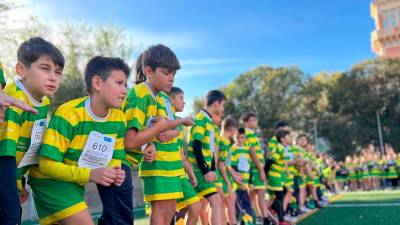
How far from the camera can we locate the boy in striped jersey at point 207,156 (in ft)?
16.3

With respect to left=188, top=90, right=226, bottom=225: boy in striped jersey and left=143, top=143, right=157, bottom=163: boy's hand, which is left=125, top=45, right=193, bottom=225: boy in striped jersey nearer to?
left=143, top=143, right=157, bottom=163: boy's hand

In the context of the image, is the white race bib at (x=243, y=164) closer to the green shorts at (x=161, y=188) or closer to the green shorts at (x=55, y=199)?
the green shorts at (x=161, y=188)

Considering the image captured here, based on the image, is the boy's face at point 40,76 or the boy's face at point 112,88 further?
the boy's face at point 112,88

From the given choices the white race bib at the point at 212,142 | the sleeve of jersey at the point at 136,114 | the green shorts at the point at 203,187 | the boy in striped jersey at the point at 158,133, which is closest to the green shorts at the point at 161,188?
the boy in striped jersey at the point at 158,133

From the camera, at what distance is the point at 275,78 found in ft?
156

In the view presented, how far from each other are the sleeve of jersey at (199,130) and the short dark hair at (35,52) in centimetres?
245

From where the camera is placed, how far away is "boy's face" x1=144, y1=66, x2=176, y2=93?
371cm

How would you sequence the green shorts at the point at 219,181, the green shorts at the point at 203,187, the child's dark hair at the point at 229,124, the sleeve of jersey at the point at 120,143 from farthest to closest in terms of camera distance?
the child's dark hair at the point at 229,124 → the green shorts at the point at 219,181 → the green shorts at the point at 203,187 → the sleeve of jersey at the point at 120,143

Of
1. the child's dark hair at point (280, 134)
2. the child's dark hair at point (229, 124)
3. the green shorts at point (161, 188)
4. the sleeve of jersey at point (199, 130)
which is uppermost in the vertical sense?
the child's dark hair at point (229, 124)

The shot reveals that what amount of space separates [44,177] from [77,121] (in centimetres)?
44

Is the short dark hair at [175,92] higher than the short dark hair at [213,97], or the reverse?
the short dark hair at [175,92]

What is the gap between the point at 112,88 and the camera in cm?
311

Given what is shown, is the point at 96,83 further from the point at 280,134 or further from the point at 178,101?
the point at 280,134

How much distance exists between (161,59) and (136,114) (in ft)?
1.82
